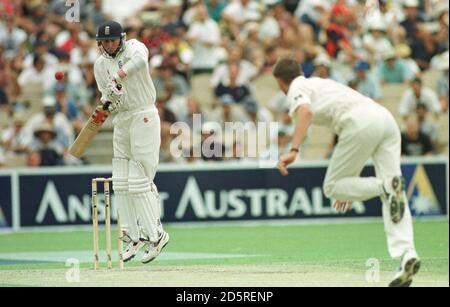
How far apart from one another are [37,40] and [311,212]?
19.8ft

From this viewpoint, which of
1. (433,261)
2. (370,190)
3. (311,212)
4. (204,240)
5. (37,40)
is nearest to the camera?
(370,190)

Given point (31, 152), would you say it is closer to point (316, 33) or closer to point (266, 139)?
point (266, 139)

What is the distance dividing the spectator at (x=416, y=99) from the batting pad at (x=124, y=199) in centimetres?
791

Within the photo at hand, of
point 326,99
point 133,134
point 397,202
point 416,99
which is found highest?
point 326,99

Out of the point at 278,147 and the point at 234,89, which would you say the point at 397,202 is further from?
the point at 234,89

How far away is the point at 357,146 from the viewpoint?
8930mm

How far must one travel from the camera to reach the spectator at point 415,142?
17.5m

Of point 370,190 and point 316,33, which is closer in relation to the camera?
point 370,190

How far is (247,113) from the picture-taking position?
58.8 feet

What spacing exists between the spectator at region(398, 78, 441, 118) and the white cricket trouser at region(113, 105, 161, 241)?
789cm

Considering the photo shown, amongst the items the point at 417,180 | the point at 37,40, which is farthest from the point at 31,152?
the point at 417,180

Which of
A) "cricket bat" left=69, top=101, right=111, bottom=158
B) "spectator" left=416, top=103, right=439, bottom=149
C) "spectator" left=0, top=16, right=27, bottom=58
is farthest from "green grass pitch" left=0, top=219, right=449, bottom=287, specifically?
"spectator" left=0, top=16, right=27, bottom=58

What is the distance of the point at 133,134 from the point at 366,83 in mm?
8199

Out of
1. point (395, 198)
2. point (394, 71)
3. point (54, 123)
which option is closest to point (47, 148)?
point (54, 123)
